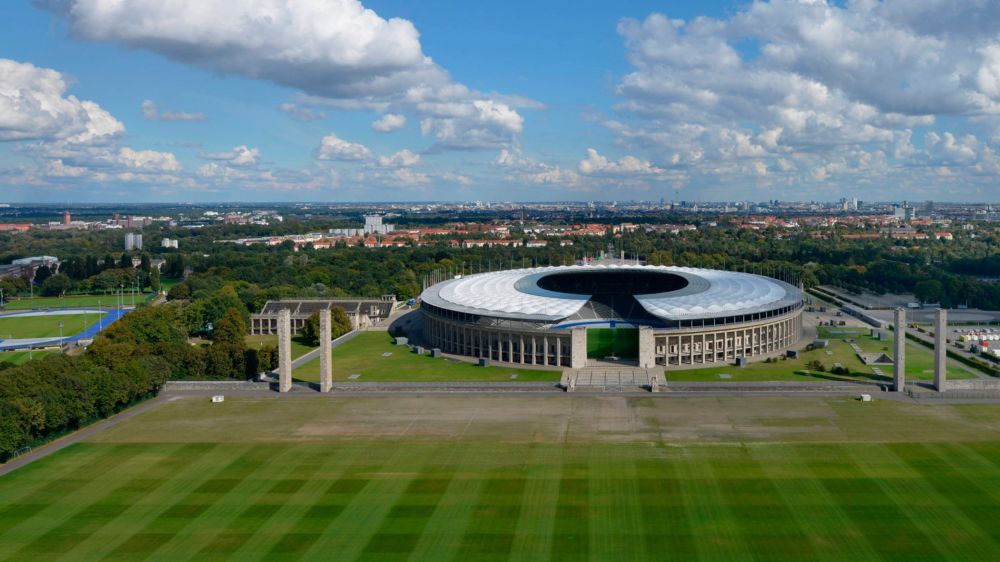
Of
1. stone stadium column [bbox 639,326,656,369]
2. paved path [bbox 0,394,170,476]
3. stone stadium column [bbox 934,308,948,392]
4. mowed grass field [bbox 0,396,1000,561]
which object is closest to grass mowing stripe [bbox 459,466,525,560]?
mowed grass field [bbox 0,396,1000,561]

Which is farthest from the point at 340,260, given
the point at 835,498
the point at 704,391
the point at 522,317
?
the point at 835,498

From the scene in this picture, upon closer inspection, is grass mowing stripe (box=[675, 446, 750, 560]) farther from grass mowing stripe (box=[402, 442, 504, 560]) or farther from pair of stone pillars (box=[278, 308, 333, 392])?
pair of stone pillars (box=[278, 308, 333, 392])

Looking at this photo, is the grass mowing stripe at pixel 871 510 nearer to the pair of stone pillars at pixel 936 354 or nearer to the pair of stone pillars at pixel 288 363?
the pair of stone pillars at pixel 936 354

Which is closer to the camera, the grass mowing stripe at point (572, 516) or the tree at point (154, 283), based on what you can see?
the grass mowing stripe at point (572, 516)

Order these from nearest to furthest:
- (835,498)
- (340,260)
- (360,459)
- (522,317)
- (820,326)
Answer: (835,498), (360,459), (522,317), (820,326), (340,260)

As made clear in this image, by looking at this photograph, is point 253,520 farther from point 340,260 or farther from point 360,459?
point 340,260

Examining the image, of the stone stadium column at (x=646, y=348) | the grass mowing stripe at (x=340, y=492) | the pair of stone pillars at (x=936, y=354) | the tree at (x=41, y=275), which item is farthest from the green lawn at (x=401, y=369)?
the tree at (x=41, y=275)

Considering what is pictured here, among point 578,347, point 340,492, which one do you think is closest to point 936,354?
point 578,347

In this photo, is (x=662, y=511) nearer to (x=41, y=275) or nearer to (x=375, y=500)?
(x=375, y=500)
